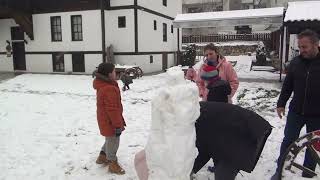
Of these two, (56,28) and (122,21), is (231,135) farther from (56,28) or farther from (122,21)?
(56,28)

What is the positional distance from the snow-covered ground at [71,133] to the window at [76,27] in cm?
719

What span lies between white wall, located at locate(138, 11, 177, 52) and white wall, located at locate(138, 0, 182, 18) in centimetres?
46

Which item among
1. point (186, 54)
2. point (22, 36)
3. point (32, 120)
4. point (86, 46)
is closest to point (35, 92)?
point (32, 120)

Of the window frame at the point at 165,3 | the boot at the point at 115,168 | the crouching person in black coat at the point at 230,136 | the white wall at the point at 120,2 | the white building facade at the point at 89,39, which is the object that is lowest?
the boot at the point at 115,168

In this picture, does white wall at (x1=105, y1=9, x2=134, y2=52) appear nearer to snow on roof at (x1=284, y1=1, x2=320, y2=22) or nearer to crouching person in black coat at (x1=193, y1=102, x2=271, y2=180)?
snow on roof at (x1=284, y1=1, x2=320, y2=22)

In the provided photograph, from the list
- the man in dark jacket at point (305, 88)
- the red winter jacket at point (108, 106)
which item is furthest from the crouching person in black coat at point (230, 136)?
the red winter jacket at point (108, 106)

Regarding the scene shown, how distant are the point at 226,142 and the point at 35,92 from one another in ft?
36.0

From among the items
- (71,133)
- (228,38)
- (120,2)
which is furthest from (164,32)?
(71,133)

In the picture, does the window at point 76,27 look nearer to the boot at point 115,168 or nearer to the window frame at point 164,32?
the window frame at point 164,32

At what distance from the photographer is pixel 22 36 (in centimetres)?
2139

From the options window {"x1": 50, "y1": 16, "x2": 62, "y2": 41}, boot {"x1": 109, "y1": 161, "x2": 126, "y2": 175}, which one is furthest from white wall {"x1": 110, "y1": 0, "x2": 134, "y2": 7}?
boot {"x1": 109, "y1": 161, "x2": 126, "y2": 175}

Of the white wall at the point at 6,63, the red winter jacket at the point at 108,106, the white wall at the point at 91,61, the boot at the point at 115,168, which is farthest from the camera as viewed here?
the white wall at the point at 6,63

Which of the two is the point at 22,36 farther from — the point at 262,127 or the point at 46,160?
the point at 262,127

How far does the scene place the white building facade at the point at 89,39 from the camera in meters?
18.6
